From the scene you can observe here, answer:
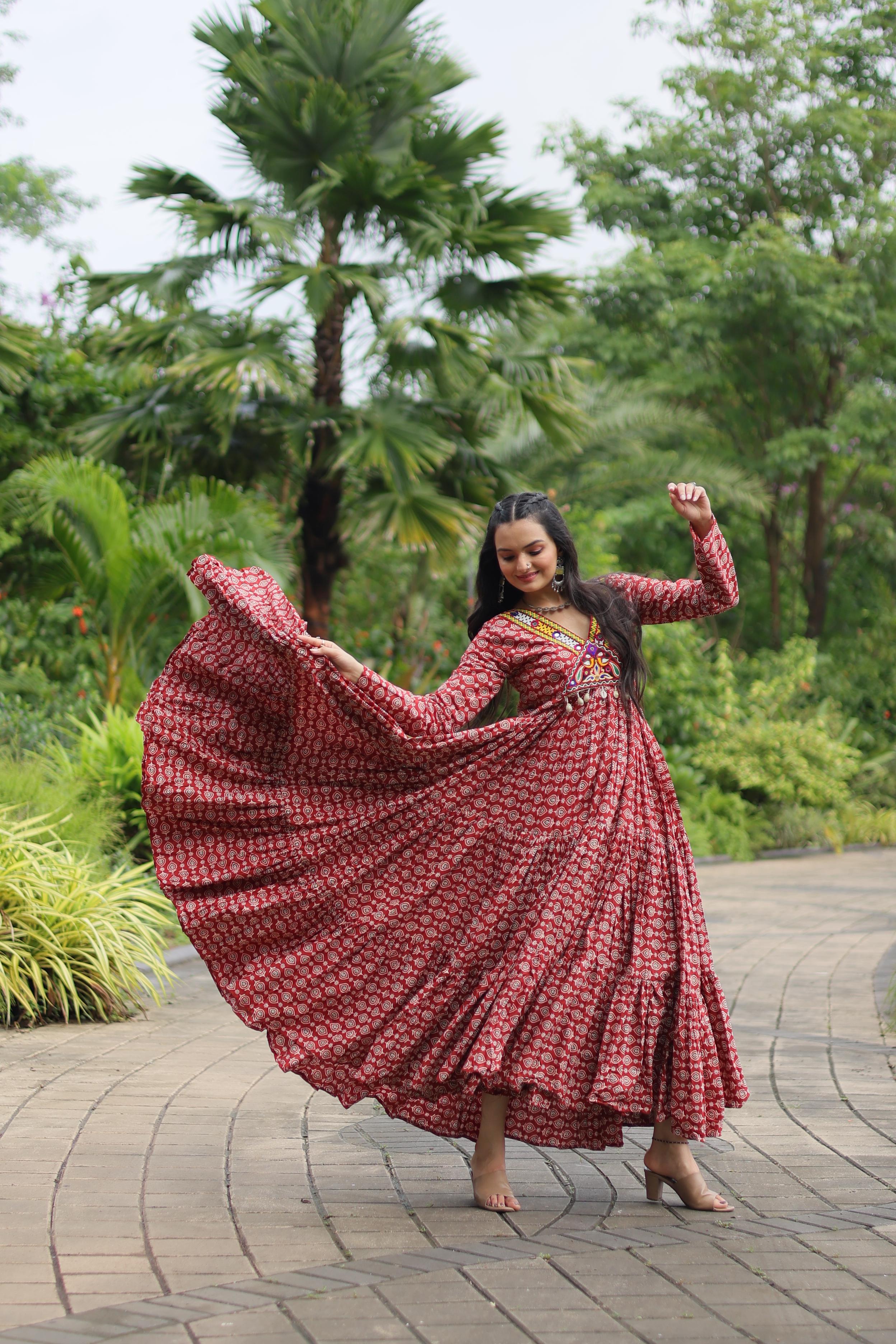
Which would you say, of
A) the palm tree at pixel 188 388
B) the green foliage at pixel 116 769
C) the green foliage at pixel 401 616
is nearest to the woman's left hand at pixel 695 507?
the green foliage at pixel 116 769

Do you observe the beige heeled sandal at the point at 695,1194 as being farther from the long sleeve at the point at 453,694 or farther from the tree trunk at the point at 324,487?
the tree trunk at the point at 324,487

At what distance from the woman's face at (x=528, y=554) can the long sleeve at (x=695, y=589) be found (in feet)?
0.61

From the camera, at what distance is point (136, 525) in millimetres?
11258

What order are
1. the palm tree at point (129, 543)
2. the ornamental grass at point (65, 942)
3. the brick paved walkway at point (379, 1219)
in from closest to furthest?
the brick paved walkway at point (379, 1219), the ornamental grass at point (65, 942), the palm tree at point (129, 543)

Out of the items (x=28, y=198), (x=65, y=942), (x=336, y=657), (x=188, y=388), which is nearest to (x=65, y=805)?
(x=65, y=942)

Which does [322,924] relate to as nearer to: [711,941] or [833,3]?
[711,941]

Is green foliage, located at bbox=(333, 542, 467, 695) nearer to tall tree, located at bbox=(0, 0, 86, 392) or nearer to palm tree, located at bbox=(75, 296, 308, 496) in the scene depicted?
palm tree, located at bbox=(75, 296, 308, 496)

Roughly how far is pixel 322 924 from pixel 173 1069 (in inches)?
70.4

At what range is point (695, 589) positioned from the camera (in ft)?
12.7

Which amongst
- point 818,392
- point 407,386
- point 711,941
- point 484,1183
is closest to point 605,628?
point 484,1183

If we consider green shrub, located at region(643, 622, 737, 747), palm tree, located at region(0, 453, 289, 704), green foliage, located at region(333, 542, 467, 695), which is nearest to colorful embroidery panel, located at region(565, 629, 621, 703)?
palm tree, located at region(0, 453, 289, 704)

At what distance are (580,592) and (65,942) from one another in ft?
11.1

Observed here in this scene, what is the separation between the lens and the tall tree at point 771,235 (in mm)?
19141

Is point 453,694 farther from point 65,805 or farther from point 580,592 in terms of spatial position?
point 65,805
